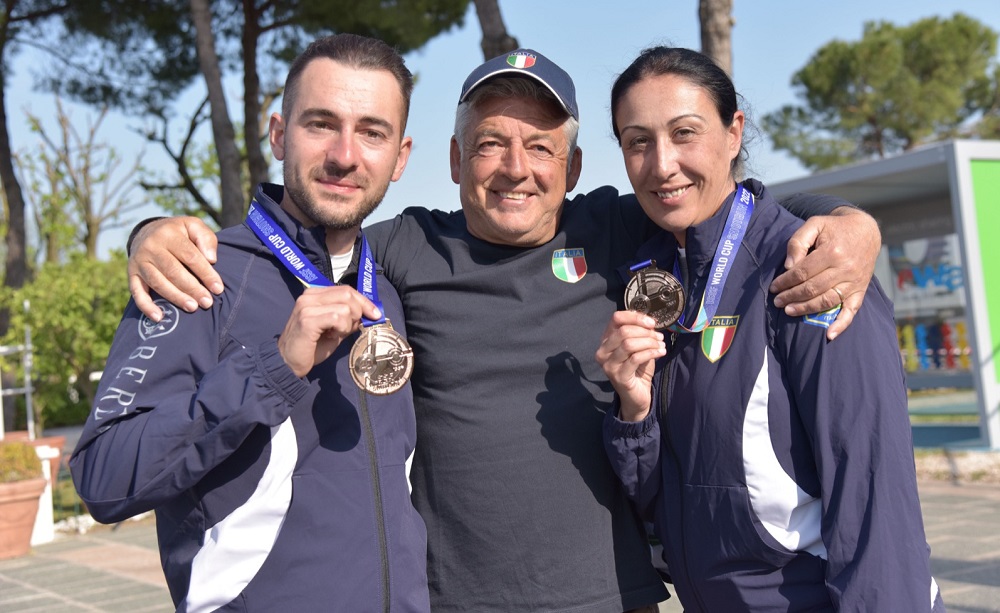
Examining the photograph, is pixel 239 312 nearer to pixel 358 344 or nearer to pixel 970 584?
pixel 358 344

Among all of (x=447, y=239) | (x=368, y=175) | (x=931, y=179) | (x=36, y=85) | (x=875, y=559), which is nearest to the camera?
(x=875, y=559)

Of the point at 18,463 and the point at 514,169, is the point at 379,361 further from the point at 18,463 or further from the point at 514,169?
the point at 18,463

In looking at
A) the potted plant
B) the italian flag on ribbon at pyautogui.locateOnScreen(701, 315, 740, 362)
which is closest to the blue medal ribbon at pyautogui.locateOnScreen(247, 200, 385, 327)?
the italian flag on ribbon at pyautogui.locateOnScreen(701, 315, 740, 362)

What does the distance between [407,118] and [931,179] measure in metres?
12.0

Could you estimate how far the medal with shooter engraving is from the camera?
236cm

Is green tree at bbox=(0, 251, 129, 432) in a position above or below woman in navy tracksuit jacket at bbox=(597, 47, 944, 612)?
above

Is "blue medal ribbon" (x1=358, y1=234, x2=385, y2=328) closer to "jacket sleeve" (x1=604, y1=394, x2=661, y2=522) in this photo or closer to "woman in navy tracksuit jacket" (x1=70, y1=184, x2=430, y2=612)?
"woman in navy tracksuit jacket" (x1=70, y1=184, x2=430, y2=612)

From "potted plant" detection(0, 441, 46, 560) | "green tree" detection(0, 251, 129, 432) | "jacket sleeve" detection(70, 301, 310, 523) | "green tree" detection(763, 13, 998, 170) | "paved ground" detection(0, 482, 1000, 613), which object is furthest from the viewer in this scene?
"green tree" detection(763, 13, 998, 170)

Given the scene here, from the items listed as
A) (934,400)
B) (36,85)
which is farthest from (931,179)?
(36,85)

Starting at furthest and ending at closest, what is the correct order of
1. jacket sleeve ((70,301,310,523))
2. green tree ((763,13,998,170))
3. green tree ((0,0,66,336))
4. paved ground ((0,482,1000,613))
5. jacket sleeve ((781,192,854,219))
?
Answer: 1. green tree ((763,13,998,170))
2. green tree ((0,0,66,336))
3. paved ground ((0,482,1000,613))
4. jacket sleeve ((781,192,854,219))
5. jacket sleeve ((70,301,310,523))

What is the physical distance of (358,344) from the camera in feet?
7.84

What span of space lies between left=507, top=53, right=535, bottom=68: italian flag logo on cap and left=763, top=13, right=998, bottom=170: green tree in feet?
131

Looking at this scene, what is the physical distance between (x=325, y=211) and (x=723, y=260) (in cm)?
104

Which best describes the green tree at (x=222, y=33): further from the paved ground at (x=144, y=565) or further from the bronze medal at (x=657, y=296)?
the bronze medal at (x=657, y=296)
